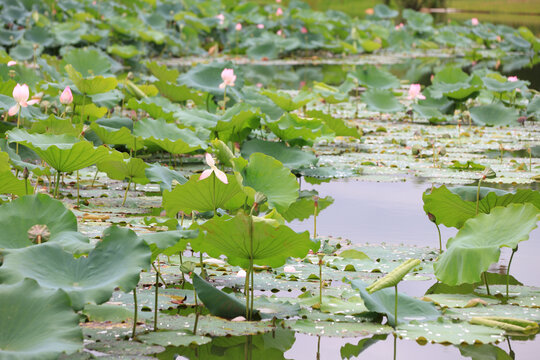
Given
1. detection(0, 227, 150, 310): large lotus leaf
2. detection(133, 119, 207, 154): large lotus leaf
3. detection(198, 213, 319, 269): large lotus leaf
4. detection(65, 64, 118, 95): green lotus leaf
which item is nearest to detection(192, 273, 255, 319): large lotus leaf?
detection(198, 213, 319, 269): large lotus leaf

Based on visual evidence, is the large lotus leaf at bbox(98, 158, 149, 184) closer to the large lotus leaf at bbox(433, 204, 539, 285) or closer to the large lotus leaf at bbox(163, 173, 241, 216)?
the large lotus leaf at bbox(163, 173, 241, 216)

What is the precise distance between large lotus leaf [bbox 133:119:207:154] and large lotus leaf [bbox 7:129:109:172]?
0.70m

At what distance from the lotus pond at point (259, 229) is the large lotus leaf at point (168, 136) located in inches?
0.4

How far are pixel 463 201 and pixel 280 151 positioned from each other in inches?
68.2

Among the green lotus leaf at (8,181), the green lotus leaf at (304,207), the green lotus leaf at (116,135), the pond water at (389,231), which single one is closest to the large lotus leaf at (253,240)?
the pond water at (389,231)

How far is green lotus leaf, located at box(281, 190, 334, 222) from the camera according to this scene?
143 inches

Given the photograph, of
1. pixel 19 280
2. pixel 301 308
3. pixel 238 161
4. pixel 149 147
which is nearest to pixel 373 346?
pixel 301 308

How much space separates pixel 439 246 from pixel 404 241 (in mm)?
149

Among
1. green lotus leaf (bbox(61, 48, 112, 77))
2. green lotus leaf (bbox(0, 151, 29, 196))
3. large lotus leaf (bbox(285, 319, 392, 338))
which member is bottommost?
large lotus leaf (bbox(285, 319, 392, 338))

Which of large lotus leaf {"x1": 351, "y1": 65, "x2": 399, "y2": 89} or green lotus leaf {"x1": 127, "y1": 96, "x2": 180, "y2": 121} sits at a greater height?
large lotus leaf {"x1": 351, "y1": 65, "x2": 399, "y2": 89}

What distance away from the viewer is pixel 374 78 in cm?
751

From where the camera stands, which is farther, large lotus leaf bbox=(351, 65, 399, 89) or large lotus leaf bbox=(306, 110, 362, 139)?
large lotus leaf bbox=(351, 65, 399, 89)

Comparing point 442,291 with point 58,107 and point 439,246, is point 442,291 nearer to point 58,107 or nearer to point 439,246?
point 439,246

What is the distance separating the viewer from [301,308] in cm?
236
